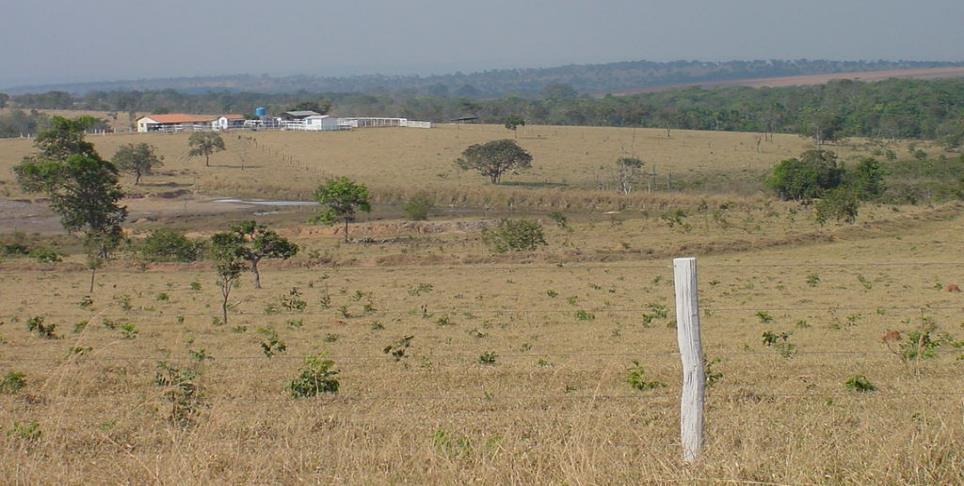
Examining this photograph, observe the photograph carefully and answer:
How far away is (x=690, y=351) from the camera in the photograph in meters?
5.86

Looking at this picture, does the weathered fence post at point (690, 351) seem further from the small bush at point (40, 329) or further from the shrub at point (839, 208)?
the shrub at point (839, 208)

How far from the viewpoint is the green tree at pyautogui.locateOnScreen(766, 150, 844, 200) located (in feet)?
181

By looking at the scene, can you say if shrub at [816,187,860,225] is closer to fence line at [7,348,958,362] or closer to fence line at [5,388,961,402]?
fence line at [7,348,958,362]

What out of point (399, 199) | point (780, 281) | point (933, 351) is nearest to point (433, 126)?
point (399, 199)

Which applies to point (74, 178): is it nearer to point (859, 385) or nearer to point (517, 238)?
point (517, 238)

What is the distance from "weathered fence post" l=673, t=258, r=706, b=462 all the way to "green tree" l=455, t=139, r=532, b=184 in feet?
216

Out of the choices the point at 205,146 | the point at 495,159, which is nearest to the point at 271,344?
the point at 495,159

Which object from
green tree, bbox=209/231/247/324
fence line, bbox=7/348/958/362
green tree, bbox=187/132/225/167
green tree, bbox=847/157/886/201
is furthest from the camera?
green tree, bbox=187/132/225/167

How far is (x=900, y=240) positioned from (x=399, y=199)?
120 feet

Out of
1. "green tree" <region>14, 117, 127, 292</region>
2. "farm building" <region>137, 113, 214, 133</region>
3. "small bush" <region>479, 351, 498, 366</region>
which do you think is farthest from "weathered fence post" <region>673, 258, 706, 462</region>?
"farm building" <region>137, 113, 214, 133</region>

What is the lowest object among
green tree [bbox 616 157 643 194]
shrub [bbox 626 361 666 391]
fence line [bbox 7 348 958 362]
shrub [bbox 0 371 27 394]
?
green tree [bbox 616 157 643 194]

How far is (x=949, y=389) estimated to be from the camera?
31.7ft

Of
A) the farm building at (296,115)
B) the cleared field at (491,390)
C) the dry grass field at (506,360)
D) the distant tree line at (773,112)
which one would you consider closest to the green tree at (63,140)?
the dry grass field at (506,360)

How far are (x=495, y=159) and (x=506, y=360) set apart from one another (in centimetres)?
5918
